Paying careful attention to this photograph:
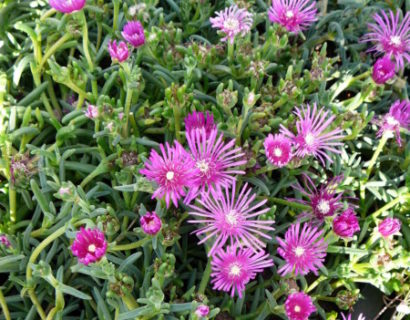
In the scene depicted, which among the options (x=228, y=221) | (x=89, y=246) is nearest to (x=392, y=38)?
(x=228, y=221)

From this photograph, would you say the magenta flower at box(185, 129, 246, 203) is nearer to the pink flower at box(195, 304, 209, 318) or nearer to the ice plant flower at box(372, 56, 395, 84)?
the pink flower at box(195, 304, 209, 318)

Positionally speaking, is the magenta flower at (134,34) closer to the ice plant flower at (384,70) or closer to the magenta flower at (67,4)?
the magenta flower at (67,4)

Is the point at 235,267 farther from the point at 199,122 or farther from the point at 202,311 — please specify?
the point at 199,122

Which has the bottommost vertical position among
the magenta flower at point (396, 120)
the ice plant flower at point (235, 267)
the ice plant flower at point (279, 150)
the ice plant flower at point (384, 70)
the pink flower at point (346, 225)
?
the ice plant flower at point (235, 267)

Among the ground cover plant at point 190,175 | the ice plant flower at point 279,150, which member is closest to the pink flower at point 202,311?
the ground cover plant at point 190,175

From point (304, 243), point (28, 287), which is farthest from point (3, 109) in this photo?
point (304, 243)
